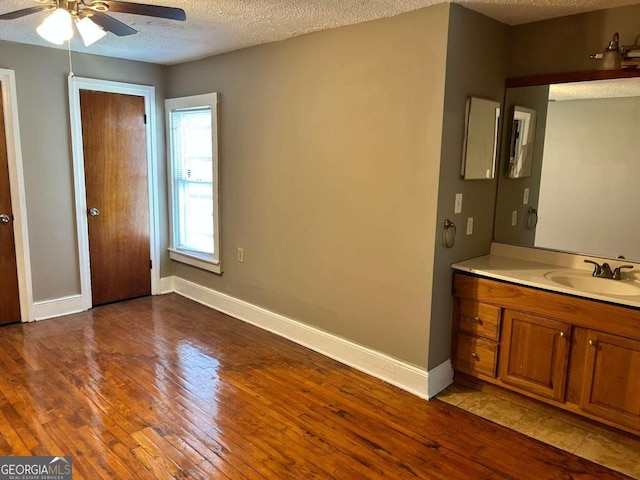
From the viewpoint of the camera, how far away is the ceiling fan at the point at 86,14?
2.12 metres

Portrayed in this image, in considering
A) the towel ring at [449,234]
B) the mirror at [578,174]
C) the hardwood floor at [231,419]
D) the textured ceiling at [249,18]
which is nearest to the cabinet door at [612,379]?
the hardwood floor at [231,419]

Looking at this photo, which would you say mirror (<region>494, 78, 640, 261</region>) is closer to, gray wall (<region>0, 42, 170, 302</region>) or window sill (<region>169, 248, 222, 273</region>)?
window sill (<region>169, 248, 222, 273</region>)

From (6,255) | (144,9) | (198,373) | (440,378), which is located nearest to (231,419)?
(198,373)

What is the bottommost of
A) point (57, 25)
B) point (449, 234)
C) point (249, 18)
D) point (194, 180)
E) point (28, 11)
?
point (449, 234)

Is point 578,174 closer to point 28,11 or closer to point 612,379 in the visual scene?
point 612,379

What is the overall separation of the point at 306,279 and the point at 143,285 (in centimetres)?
207

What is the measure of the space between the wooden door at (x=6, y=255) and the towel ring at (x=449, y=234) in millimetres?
3468

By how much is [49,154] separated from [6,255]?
2.99ft

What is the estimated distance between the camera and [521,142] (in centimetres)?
315

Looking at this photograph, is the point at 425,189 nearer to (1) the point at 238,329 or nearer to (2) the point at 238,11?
(2) the point at 238,11

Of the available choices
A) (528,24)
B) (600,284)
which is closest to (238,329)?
(600,284)

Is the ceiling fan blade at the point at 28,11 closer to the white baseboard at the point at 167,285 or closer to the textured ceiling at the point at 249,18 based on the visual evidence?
the textured ceiling at the point at 249,18

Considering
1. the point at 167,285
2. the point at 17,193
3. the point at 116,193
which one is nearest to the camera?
the point at 17,193

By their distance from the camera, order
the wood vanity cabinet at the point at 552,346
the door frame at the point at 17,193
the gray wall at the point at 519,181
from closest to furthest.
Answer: the wood vanity cabinet at the point at 552,346, the gray wall at the point at 519,181, the door frame at the point at 17,193
